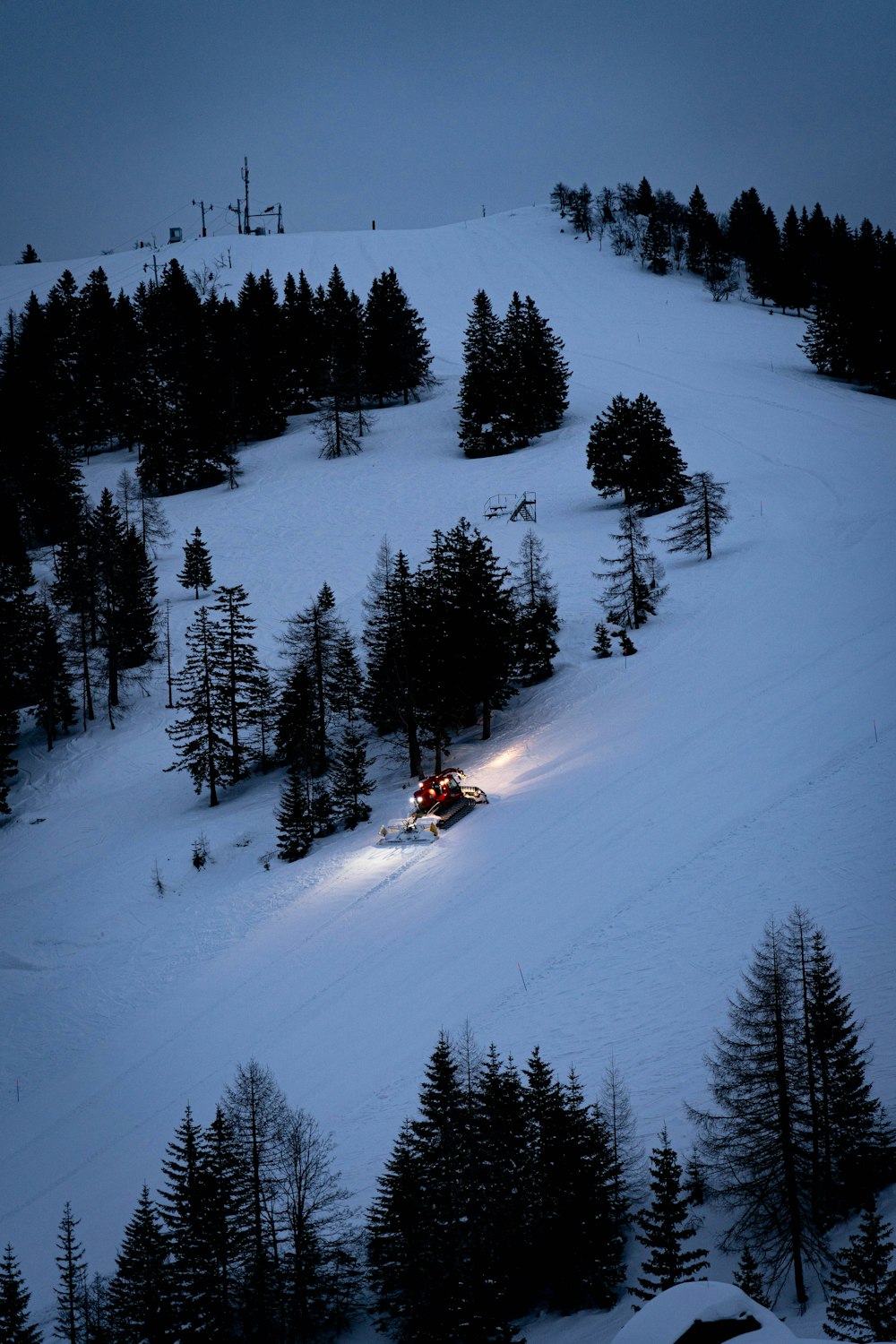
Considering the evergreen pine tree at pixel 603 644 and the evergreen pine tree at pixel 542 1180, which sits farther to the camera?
the evergreen pine tree at pixel 603 644

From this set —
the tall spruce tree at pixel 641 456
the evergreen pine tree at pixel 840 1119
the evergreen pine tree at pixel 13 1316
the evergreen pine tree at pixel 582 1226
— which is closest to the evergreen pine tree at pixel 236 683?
the evergreen pine tree at pixel 13 1316

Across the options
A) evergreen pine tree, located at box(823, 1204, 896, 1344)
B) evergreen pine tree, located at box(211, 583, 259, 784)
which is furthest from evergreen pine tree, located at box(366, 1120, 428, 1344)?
evergreen pine tree, located at box(211, 583, 259, 784)

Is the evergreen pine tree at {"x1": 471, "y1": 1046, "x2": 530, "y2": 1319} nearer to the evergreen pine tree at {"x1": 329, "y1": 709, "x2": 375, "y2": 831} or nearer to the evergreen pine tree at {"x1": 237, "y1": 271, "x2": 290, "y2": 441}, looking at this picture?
the evergreen pine tree at {"x1": 329, "y1": 709, "x2": 375, "y2": 831}

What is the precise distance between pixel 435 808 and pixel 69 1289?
62.4 feet

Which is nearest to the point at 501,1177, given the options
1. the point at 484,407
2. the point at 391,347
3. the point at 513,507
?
the point at 513,507

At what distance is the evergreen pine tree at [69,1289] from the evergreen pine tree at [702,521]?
43.1 meters

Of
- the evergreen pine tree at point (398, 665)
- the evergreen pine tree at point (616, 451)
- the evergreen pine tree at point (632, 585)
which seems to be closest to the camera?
the evergreen pine tree at point (398, 665)

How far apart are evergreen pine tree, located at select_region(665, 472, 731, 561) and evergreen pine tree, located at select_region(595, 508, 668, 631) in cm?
304

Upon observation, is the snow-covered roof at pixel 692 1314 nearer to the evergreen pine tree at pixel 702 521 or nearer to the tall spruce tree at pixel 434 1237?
the tall spruce tree at pixel 434 1237

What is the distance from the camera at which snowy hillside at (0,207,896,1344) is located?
71.6ft

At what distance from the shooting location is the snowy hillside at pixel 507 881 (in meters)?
21.8

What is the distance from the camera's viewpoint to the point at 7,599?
5581cm

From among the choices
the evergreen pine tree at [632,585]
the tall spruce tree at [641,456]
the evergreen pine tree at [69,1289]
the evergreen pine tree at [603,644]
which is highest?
the tall spruce tree at [641,456]

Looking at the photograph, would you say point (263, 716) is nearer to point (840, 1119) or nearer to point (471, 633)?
point (471, 633)
